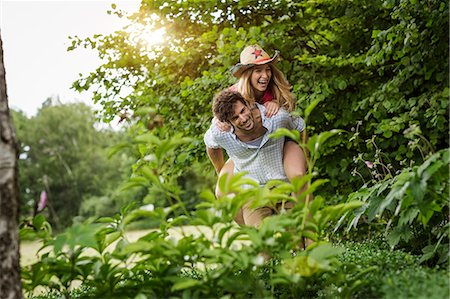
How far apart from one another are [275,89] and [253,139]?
44 cm

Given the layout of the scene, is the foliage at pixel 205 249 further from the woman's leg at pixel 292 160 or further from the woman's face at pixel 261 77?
the woman's face at pixel 261 77

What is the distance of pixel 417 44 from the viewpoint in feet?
16.8

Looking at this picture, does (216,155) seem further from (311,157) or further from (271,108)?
(311,157)

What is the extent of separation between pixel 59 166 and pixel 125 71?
95.3 ft

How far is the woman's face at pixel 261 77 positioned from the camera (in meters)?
4.23

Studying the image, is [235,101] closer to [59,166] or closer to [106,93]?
[106,93]

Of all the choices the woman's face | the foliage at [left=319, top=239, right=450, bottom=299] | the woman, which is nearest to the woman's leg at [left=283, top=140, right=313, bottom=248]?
the woman

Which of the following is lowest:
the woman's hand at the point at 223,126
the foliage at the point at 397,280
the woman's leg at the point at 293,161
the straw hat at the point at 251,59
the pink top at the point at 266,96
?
the foliage at the point at 397,280

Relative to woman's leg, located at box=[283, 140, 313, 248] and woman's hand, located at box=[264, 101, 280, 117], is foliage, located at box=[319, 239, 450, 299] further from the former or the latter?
woman's hand, located at box=[264, 101, 280, 117]

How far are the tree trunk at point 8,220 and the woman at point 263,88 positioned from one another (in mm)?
1886

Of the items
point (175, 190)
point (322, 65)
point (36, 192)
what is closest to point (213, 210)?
point (175, 190)

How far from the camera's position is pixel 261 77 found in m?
4.24

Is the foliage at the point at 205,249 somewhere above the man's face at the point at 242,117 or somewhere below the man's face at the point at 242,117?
below

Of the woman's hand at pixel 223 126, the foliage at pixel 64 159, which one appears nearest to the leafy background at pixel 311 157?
the woman's hand at pixel 223 126
